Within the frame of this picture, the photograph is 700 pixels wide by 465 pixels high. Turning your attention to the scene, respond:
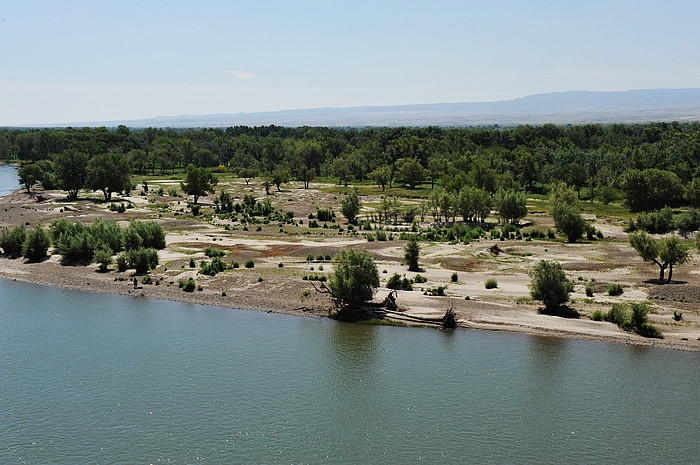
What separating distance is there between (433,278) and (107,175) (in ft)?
266

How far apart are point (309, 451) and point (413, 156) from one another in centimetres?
13038

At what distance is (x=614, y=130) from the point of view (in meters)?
184

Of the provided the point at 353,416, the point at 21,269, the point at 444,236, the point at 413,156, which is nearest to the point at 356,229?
the point at 444,236

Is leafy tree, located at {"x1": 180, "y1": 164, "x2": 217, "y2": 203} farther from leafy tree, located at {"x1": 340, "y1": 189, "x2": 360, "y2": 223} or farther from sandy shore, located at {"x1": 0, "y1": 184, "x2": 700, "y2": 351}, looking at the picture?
leafy tree, located at {"x1": 340, "y1": 189, "x2": 360, "y2": 223}

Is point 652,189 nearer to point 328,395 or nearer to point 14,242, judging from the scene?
point 328,395

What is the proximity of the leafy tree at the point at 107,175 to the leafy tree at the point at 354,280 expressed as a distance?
80.7 metres

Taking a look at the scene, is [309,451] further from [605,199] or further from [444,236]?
[605,199]

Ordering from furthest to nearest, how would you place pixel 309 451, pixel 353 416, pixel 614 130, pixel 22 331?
pixel 614 130
pixel 22 331
pixel 353 416
pixel 309 451

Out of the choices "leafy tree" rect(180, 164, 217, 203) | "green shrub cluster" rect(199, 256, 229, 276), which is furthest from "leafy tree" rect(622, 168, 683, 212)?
"leafy tree" rect(180, 164, 217, 203)

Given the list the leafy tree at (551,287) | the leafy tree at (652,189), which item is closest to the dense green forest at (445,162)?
the leafy tree at (652,189)

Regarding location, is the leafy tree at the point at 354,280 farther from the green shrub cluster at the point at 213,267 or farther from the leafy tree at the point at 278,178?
the leafy tree at the point at 278,178

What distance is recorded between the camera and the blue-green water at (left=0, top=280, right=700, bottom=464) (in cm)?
2770

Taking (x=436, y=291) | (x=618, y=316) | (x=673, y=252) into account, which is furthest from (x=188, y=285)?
(x=673, y=252)

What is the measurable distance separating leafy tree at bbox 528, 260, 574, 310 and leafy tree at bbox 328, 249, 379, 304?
12014 millimetres
